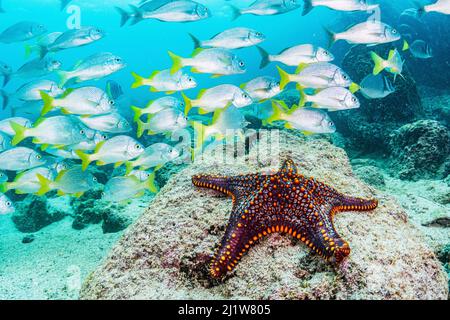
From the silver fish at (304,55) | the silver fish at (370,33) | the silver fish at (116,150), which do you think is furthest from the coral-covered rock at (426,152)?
the silver fish at (116,150)

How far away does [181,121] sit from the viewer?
6.18 metres

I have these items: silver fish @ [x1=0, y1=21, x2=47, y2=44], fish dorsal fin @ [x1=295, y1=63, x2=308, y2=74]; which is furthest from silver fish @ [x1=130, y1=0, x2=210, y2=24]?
silver fish @ [x1=0, y1=21, x2=47, y2=44]

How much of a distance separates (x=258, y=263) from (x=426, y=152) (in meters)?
6.50

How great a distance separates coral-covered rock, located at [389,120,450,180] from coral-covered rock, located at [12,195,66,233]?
9.49 m

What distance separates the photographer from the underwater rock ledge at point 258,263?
95.4 inches

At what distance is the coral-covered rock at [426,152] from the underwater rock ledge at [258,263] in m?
4.23

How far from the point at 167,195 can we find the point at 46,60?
6.60 m

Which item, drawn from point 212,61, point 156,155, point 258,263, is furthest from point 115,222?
point 258,263

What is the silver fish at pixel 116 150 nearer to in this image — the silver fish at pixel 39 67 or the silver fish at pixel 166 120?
the silver fish at pixel 166 120

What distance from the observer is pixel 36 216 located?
8656mm

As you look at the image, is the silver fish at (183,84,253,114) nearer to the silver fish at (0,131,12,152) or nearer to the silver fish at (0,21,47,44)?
the silver fish at (0,131,12,152)

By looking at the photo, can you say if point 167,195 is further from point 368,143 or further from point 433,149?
point 368,143
